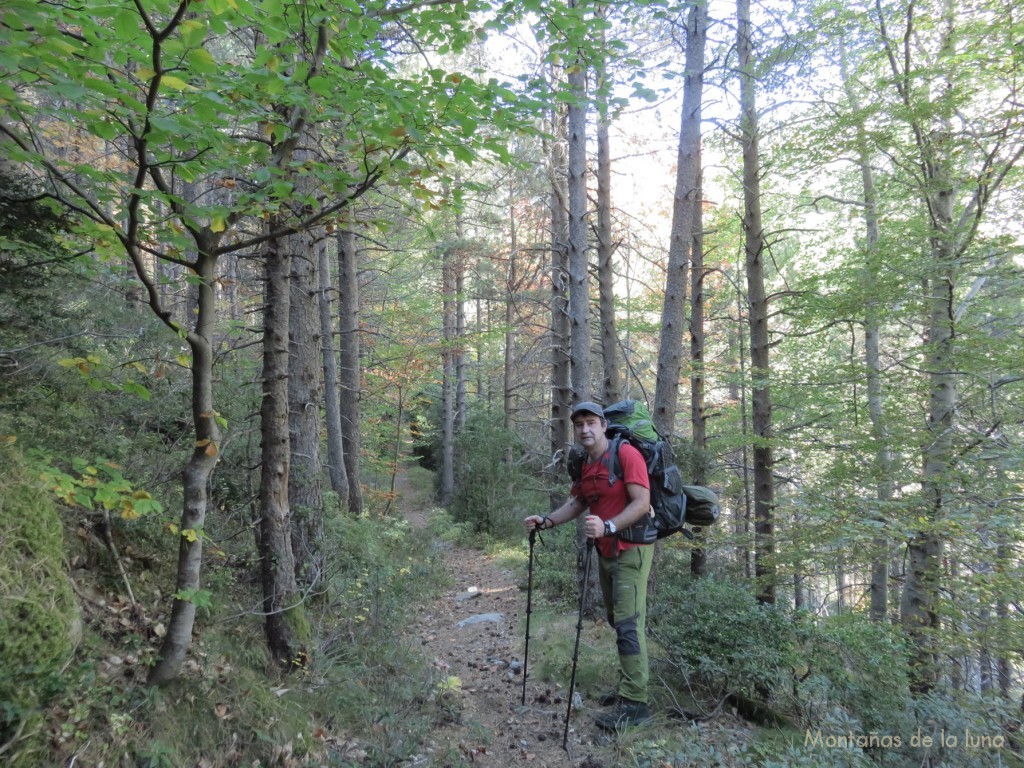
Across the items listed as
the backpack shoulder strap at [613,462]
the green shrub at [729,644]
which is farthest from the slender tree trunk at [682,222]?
the backpack shoulder strap at [613,462]

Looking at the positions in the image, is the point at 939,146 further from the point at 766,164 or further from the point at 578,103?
the point at 578,103

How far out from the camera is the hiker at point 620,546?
13.8 feet

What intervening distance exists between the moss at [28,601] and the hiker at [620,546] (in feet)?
9.92

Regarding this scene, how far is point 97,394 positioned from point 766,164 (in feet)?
30.1

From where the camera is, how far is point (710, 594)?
18.9 ft

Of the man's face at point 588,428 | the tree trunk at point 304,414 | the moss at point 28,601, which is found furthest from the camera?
the tree trunk at point 304,414

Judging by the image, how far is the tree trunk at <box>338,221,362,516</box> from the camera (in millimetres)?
11203

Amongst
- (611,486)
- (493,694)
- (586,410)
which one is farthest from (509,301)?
(493,694)

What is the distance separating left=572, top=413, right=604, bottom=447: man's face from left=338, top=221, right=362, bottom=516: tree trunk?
7.19 meters

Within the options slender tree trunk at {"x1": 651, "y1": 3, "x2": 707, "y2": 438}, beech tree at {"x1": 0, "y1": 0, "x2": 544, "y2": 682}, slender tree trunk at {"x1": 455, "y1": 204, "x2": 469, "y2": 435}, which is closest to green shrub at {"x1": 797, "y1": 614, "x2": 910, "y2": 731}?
slender tree trunk at {"x1": 651, "y1": 3, "x2": 707, "y2": 438}

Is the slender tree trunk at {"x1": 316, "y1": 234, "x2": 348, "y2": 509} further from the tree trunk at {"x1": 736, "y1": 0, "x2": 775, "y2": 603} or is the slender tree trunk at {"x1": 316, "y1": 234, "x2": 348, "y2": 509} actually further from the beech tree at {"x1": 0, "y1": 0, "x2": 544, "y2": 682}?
the beech tree at {"x1": 0, "y1": 0, "x2": 544, "y2": 682}

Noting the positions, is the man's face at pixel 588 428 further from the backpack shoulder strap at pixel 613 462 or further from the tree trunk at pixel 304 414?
the tree trunk at pixel 304 414

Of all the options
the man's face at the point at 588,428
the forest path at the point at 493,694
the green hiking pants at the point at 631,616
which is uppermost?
the man's face at the point at 588,428

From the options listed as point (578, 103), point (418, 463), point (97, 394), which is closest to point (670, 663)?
point (578, 103)
